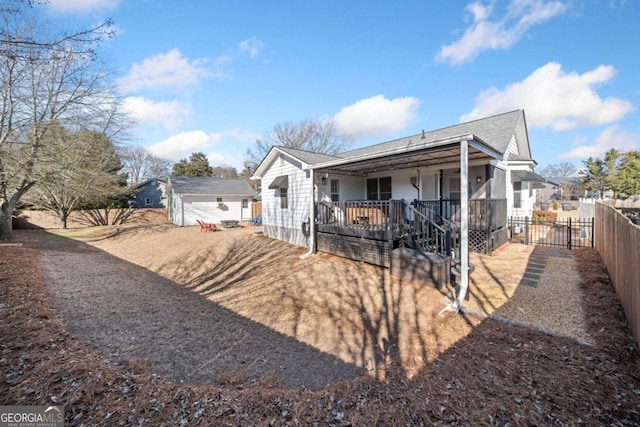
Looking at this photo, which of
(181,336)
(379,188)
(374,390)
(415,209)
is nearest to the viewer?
(374,390)

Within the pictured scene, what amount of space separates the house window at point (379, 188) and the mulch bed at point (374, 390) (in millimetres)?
9573

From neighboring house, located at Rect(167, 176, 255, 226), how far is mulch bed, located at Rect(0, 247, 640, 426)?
774 inches

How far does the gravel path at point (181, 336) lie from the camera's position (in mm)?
3814

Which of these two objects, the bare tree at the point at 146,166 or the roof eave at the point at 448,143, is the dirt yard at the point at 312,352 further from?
the bare tree at the point at 146,166

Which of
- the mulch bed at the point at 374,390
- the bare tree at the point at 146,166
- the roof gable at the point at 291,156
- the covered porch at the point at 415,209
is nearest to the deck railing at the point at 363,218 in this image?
the covered porch at the point at 415,209

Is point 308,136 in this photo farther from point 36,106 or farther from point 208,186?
point 36,106

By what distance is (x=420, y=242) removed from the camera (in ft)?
26.8

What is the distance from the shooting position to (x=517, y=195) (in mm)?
13211

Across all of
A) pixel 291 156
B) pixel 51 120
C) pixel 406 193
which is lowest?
pixel 406 193

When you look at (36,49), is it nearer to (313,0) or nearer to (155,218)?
(313,0)

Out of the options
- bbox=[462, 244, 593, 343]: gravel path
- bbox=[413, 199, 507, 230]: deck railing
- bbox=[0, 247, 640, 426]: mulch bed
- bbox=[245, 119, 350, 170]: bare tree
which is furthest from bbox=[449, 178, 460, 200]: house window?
bbox=[245, 119, 350, 170]: bare tree

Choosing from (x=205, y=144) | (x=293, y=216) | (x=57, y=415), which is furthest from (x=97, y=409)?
(x=205, y=144)

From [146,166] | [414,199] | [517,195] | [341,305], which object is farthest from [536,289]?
[146,166]

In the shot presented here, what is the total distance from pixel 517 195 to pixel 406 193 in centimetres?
566
